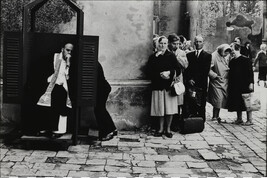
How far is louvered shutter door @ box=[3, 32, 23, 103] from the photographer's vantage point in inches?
235

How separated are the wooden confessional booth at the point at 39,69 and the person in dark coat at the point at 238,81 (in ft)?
11.9

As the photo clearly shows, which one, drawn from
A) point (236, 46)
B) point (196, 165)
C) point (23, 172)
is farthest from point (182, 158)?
point (236, 46)

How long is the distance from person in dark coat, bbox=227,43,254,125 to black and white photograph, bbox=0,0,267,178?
2 cm

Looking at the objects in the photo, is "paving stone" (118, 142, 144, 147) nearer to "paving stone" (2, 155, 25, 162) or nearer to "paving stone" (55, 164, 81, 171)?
"paving stone" (55, 164, 81, 171)

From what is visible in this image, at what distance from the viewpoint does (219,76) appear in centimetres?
874

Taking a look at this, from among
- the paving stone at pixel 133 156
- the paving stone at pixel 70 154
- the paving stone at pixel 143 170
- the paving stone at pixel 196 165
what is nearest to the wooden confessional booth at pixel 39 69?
the paving stone at pixel 70 154

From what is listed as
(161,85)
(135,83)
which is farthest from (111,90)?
(161,85)

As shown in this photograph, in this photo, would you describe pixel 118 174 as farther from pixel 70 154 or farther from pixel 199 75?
pixel 199 75

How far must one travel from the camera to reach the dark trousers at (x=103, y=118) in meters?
6.84

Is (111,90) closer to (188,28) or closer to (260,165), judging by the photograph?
(260,165)

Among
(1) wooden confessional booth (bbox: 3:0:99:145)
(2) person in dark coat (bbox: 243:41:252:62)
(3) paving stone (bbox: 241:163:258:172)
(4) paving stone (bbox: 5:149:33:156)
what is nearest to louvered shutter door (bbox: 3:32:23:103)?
(1) wooden confessional booth (bbox: 3:0:99:145)

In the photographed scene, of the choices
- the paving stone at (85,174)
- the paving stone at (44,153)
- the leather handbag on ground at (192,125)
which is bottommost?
the paving stone at (85,174)

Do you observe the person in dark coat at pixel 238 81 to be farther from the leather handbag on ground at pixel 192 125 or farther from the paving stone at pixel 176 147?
the paving stone at pixel 176 147

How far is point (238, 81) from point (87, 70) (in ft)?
12.4
